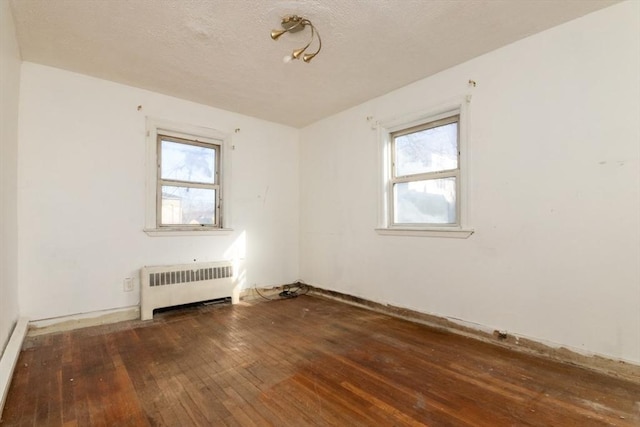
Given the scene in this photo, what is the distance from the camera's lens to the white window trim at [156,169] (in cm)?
347

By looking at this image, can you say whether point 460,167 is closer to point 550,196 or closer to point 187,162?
point 550,196

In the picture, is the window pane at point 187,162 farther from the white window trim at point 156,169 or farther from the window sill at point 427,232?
the window sill at point 427,232

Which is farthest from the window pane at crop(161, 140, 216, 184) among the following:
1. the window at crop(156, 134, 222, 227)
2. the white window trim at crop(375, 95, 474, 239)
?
the white window trim at crop(375, 95, 474, 239)

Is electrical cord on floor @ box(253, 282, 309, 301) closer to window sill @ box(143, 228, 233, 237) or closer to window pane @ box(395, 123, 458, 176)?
window sill @ box(143, 228, 233, 237)

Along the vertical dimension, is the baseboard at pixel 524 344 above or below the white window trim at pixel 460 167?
below

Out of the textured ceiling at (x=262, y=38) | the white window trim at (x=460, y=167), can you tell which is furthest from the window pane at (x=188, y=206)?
the white window trim at (x=460, y=167)

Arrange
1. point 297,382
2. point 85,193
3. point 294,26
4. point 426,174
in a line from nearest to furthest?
point 297,382, point 294,26, point 85,193, point 426,174

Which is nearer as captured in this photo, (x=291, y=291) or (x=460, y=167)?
(x=460, y=167)

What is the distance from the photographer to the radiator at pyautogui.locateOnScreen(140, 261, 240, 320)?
3318 mm

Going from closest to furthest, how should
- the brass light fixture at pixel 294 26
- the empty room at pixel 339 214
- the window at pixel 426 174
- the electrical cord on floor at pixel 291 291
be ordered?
the empty room at pixel 339 214 → the brass light fixture at pixel 294 26 → the window at pixel 426 174 → the electrical cord on floor at pixel 291 291

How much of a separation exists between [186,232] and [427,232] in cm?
289

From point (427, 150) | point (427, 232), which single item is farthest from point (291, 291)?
point (427, 150)

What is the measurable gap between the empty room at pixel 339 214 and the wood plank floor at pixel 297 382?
0.02 meters

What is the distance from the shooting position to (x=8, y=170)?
2.33m
